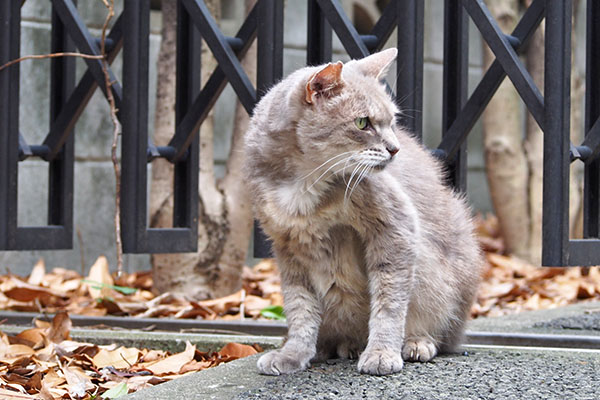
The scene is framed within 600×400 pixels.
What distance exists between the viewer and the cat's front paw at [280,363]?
2.59 meters

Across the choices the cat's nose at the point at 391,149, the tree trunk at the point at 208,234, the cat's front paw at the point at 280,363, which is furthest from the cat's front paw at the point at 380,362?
the tree trunk at the point at 208,234

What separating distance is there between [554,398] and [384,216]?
2.42ft

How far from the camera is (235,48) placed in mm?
3371

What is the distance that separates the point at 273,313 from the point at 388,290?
4.70 ft

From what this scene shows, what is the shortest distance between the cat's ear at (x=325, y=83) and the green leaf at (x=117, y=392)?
3.41 ft

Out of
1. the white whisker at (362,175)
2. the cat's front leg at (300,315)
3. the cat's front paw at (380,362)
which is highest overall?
the white whisker at (362,175)

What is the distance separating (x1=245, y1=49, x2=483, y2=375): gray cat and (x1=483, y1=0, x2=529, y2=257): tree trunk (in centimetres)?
368

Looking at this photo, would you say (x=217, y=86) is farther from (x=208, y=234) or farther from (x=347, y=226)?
(x=208, y=234)

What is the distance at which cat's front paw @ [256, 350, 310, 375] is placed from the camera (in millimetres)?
2590

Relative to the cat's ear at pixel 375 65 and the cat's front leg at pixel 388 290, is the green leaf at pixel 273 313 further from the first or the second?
the cat's ear at pixel 375 65

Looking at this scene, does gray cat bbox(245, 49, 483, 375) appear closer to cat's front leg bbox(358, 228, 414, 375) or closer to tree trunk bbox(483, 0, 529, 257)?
cat's front leg bbox(358, 228, 414, 375)

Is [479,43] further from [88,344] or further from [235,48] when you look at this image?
[88,344]

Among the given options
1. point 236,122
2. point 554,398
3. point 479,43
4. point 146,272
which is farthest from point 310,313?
point 479,43

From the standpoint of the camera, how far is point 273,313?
400 centimetres
